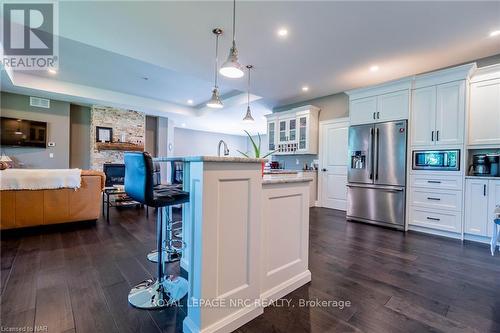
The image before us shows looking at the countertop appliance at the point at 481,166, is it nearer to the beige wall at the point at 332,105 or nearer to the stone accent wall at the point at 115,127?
the beige wall at the point at 332,105

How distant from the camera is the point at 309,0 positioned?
2258 millimetres

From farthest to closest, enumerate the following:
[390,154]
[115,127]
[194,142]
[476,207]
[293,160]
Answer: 1. [194,142]
2. [115,127]
3. [293,160]
4. [390,154]
5. [476,207]

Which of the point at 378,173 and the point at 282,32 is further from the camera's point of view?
Answer: the point at 378,173

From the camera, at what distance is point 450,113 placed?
3.29 meters

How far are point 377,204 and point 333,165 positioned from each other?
159 cm

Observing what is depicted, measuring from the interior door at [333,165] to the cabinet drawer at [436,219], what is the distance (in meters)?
1.55

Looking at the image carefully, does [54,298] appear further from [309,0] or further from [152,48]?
[309,0]

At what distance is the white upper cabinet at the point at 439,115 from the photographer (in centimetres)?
321

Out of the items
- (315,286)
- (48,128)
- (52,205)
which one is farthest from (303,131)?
(48,128)

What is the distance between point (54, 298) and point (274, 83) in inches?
175

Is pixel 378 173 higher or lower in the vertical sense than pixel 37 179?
higher

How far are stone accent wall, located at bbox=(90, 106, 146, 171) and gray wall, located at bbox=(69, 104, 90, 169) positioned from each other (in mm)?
230

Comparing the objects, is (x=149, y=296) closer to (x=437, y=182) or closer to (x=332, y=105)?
(x=437, y=182)

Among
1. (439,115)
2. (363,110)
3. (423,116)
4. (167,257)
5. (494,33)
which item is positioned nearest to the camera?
(167,257)
